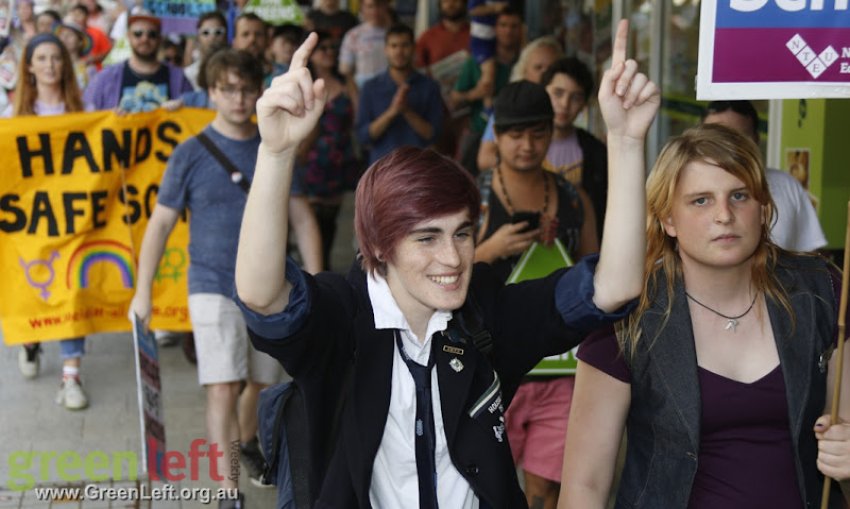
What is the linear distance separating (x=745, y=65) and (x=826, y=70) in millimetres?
206

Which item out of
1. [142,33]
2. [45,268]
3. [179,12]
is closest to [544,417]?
[45,268]

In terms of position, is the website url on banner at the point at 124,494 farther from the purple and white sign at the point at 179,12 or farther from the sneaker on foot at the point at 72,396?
the purple and white sign at the point at 179,12

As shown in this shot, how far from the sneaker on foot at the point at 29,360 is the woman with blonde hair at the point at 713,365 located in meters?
5.97

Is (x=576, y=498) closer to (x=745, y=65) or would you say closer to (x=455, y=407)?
(x=455, y=407)

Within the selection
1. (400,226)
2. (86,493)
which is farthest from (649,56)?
(400,226)

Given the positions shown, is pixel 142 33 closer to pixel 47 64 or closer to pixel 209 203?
pixel 47 64

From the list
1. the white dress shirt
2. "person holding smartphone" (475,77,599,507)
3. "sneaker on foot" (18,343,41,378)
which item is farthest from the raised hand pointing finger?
"sneaker on foot" (18,343,41,378)

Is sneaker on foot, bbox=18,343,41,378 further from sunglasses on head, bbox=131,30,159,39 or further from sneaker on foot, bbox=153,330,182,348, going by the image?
sunglasses on head, bbox=131,30,159,39

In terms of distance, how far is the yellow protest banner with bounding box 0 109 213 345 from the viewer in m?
7.77

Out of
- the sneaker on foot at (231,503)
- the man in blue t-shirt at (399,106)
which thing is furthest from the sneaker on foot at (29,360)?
the sneaker on foot at (231,503)

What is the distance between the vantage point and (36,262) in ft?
26.0

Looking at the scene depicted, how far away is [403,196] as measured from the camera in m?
2.90

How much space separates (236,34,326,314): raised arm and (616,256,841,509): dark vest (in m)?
1.03

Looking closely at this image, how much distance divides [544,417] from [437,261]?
2301 millimetres
